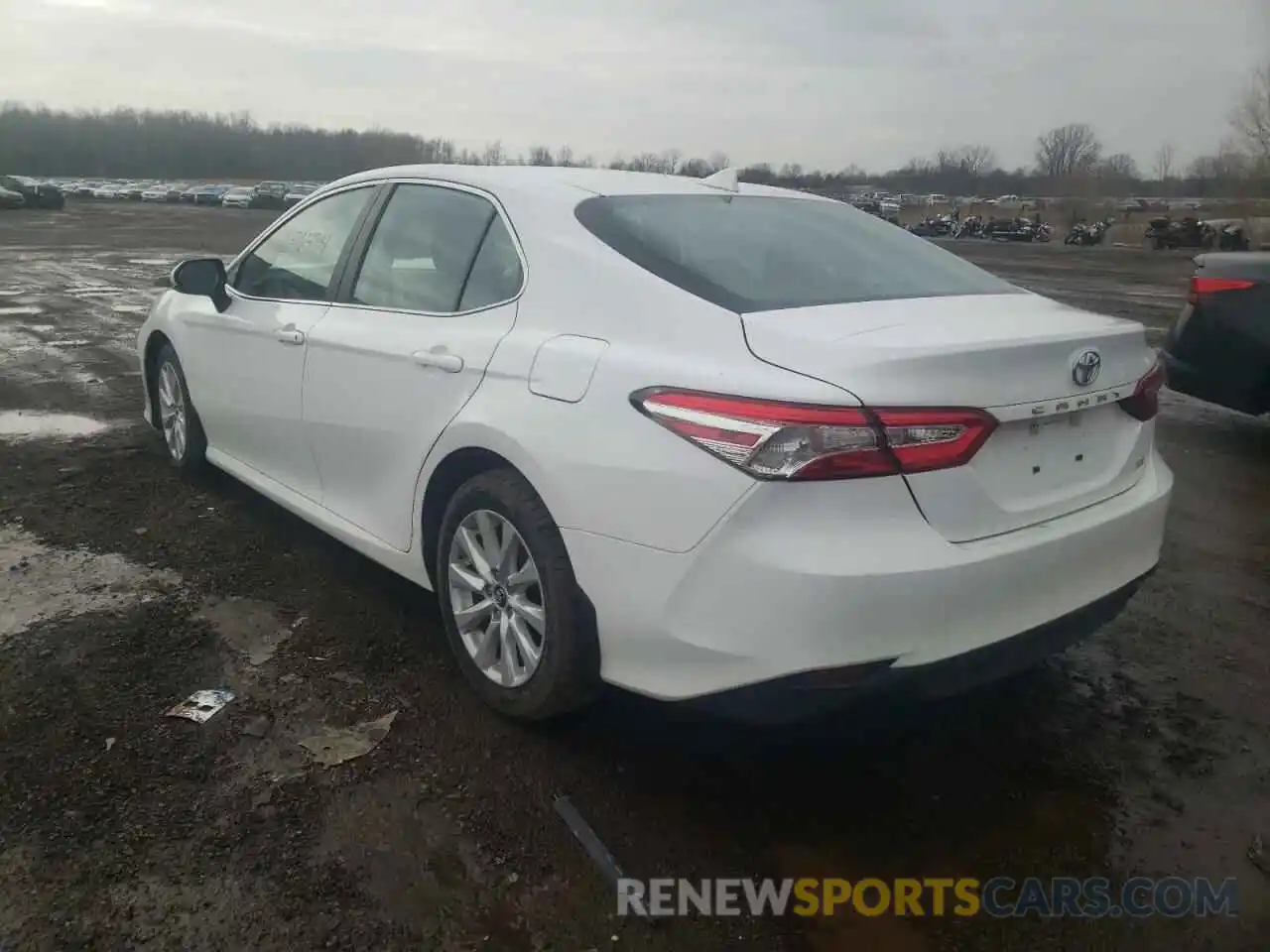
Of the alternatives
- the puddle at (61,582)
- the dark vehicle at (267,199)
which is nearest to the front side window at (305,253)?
the puddle at (61,582)

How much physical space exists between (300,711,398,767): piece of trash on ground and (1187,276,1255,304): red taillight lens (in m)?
5.45

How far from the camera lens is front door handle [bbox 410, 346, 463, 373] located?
10.1 feet

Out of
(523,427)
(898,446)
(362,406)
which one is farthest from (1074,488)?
(362,406)

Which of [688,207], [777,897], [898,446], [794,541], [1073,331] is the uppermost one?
[688,207]

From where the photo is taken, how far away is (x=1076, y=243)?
43.1 metres

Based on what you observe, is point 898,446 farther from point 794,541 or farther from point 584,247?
point 584,247

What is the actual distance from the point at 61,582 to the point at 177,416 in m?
1.48

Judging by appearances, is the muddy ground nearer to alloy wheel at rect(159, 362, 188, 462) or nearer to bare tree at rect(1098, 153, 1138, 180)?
alloy wheel at rect(159, 362, 188, 462)

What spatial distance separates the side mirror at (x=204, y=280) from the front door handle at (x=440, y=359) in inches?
70.1

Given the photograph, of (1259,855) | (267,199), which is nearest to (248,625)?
(1259,855)

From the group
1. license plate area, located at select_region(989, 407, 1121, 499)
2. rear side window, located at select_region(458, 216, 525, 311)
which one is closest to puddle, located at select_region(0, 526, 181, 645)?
rear side window, located at select_region(458, 216, 525, 311)

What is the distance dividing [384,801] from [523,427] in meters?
1.06

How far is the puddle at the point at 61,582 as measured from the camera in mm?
3768

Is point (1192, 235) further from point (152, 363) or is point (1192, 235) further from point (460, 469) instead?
point (460, 469)
